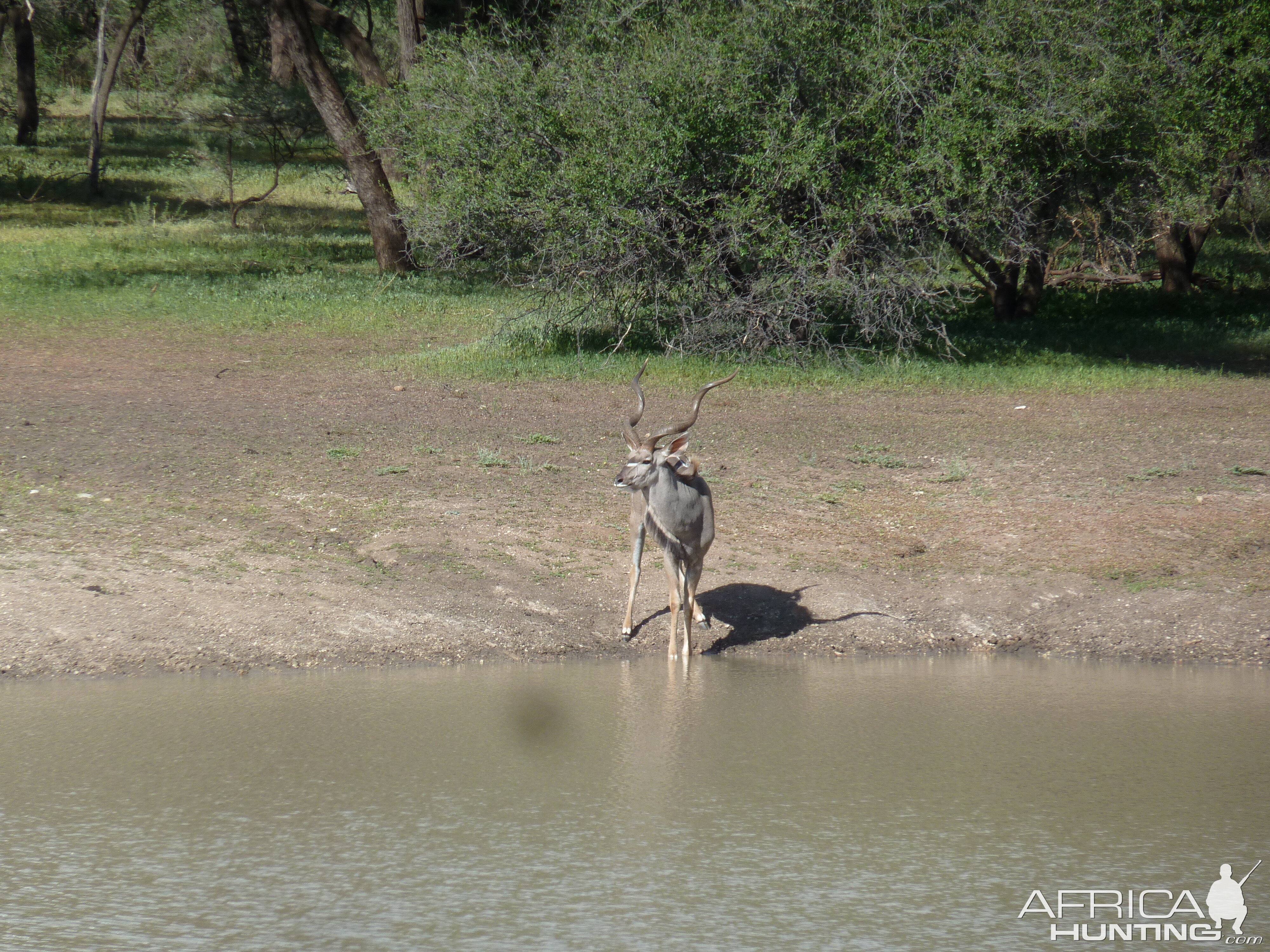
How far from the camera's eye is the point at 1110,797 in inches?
238

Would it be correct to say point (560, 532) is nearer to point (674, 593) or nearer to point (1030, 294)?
point (674, 593)

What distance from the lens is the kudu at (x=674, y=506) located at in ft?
26.7

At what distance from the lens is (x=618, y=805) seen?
5.91 meters

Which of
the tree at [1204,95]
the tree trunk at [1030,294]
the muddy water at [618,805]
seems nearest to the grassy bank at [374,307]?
the tree trunk at [1030,294]

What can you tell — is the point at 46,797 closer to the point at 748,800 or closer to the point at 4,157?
the point at 748,800

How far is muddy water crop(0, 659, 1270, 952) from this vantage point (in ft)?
15.7

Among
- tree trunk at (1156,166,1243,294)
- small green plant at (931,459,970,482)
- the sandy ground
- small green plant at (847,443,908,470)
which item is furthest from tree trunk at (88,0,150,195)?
small green plant at (931,459,970,482)

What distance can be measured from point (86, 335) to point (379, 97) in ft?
21.5

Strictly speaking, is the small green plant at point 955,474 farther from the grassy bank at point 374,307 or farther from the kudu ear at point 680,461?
the grassy bank at point 374,307

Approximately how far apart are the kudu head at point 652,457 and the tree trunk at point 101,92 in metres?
25.7

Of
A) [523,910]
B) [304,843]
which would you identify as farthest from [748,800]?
[304,843]

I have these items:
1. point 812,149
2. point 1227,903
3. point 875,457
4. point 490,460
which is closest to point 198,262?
point 812,149

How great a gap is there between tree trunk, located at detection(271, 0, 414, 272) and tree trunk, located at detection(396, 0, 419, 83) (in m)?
1.36

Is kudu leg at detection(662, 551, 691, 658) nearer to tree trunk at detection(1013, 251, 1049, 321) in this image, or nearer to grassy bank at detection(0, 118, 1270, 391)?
grassy bank at detection(0, 118, 1270, 391)
